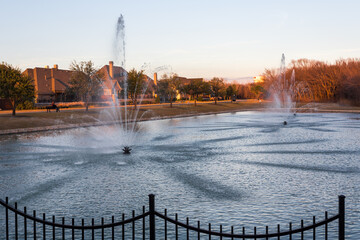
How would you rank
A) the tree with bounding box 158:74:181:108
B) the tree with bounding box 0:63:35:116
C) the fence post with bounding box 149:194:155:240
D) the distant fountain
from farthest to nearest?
the distant fountain, the tree with bounding box 158:74:181:108, the tree with bounding box 0:63:35:116, the fence post with bounding box 149:194:155:240

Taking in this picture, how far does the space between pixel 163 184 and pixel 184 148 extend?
9924mm

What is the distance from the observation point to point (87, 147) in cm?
2380

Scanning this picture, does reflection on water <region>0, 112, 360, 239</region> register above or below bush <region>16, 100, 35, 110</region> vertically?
below

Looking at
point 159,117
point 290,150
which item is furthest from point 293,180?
point 159,117

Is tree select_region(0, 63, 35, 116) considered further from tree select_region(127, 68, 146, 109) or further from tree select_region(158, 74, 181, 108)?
tree select_region(158, 74, 181, 108)

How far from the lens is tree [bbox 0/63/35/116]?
142 feet

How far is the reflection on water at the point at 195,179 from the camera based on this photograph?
1039cm

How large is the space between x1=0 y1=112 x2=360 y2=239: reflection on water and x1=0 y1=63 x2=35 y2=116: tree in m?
20.6

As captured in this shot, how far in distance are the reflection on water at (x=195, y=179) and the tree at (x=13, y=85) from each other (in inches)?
810

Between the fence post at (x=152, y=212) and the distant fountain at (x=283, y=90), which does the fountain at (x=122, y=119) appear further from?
the distant fountain at (x=283, y=90)

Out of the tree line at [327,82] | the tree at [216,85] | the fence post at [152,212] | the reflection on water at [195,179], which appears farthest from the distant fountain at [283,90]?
the fence post at [152,212]

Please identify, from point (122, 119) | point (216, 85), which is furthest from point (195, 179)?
point (216, 85)

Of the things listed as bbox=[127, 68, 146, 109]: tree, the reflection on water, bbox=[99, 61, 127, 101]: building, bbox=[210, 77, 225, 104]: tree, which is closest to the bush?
bbox=[127, 68, 146, 109]: tree

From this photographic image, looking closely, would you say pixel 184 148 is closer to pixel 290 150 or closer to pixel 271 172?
pixel 290 150
